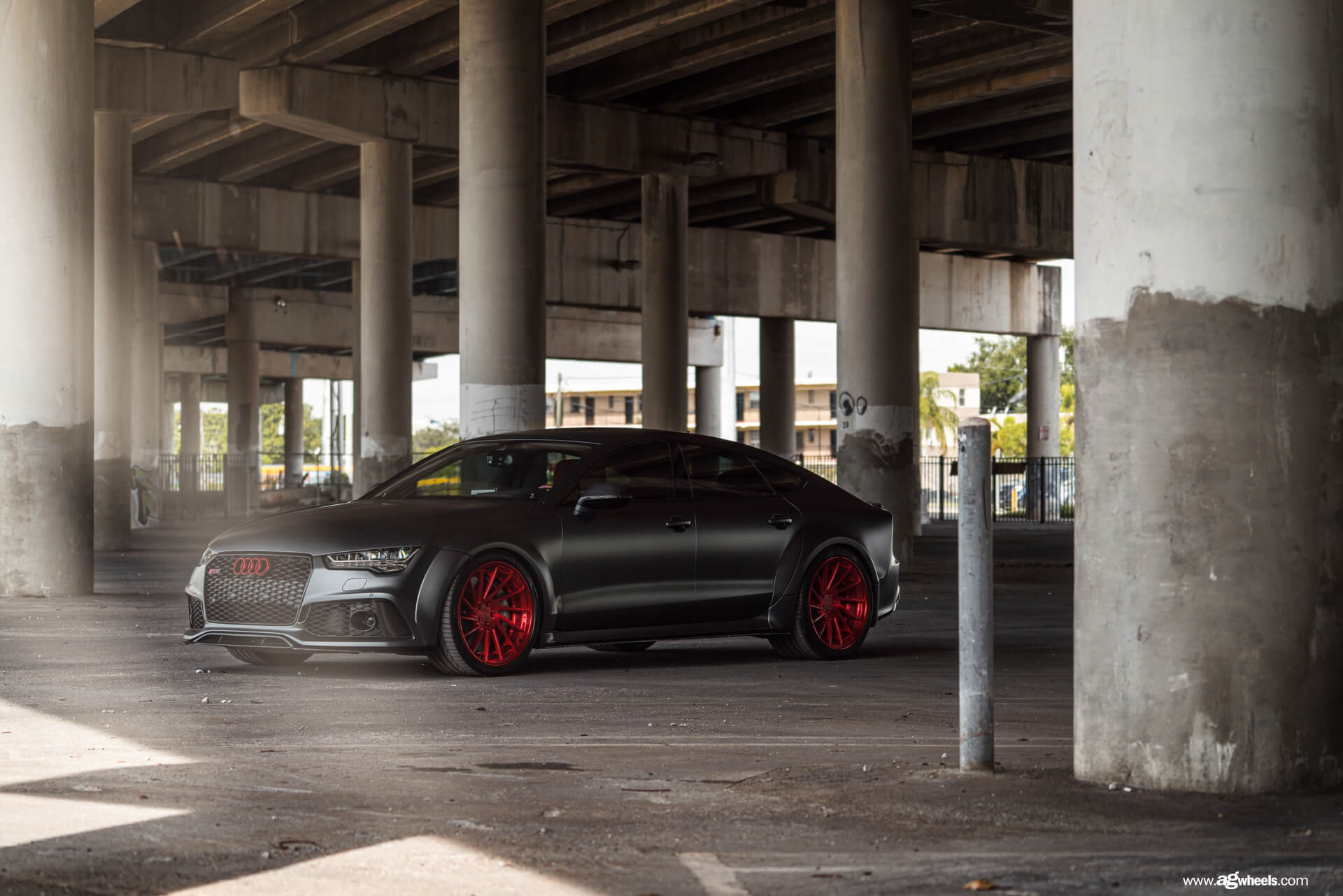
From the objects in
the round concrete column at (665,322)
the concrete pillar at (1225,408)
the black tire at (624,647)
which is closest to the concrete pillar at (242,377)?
the round concrete column at (665,322)

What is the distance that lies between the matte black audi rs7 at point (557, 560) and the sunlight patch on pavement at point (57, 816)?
371 cm

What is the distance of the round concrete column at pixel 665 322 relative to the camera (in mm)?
36125

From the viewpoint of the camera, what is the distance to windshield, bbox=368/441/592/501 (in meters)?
11.0

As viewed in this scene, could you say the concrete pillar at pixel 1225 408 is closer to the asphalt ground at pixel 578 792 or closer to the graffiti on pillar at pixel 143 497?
the asphalt ground at pixel 578 792

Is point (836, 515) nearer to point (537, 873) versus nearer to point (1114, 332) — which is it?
point (1114, 332)

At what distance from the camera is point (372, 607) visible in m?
9.96

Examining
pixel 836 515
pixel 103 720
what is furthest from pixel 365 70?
pixel 103 720

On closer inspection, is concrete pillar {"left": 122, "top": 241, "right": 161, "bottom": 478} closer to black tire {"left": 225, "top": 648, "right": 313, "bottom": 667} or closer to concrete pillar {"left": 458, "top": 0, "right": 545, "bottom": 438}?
concrete pillar {"left": 458, "top": 0, "right": 545, "bottom": 438}

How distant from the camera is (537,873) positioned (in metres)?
5.20

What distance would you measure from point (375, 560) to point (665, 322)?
2664 centimetres

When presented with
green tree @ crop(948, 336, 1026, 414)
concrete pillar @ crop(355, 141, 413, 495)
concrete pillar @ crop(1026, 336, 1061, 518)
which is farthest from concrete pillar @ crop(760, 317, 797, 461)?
green tree @ crop(948, 336, 1026, 414)

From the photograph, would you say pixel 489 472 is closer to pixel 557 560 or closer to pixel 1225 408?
pixel 557 560

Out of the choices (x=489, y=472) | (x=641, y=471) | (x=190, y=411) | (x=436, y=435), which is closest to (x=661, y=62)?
(x=641, y=471)

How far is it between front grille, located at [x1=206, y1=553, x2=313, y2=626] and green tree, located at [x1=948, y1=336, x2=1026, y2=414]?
128 meters
